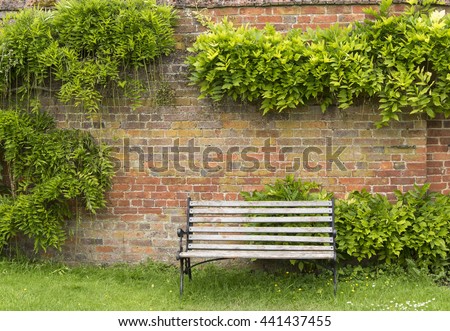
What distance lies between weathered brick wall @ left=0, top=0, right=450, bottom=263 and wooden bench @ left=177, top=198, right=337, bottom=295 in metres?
0.46

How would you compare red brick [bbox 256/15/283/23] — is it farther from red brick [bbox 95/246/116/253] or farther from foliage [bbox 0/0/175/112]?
red brick [bbox 95/246/116/253]

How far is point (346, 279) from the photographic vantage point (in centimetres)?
584

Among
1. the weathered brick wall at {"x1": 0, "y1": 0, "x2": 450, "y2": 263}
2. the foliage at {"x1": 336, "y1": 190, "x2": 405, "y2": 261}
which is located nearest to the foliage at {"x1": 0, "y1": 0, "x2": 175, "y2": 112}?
the weathered brick wall at {"x1": 0, "y1": 0, "x2": 450, "y2": 263}

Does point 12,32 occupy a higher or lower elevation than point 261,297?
higher

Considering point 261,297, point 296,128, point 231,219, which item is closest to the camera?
point 261,297

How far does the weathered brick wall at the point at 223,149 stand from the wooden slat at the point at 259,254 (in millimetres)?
999

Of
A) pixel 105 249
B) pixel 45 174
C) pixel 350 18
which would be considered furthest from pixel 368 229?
pixel 45 174

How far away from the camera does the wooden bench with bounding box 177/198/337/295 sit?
5461 millimetres

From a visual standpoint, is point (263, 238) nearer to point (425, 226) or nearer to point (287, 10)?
point (425, 226)

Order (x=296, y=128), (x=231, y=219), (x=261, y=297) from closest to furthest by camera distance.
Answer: (x=261, y=297) < (x=231, y=219) < (x=296, y=128)

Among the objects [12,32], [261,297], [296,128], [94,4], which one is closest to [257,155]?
[296,128]

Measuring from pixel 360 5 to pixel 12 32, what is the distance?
3.68 metres

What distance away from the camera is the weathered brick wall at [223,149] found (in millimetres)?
6074

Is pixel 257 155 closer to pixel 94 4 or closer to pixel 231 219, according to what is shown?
pixel 231 219
